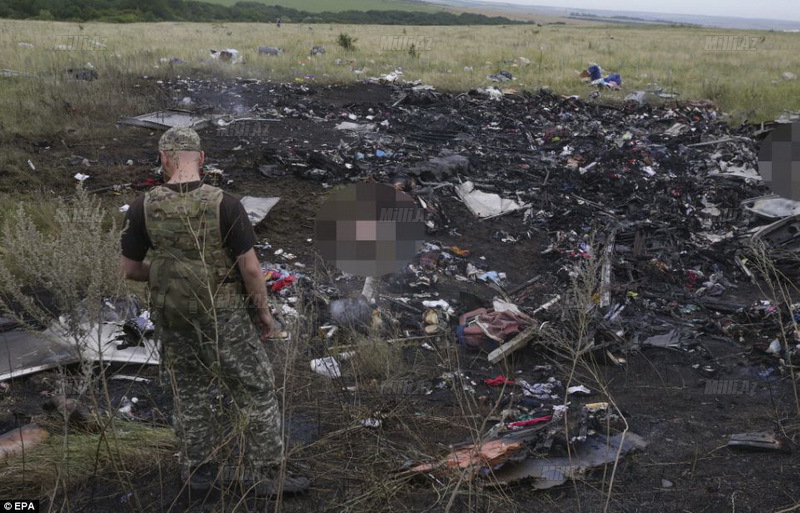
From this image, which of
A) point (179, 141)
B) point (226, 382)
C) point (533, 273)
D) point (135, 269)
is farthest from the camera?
point (533, 273)

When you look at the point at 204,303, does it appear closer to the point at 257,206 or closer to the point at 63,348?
the point at 63,348

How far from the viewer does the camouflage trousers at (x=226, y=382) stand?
2.72 meters

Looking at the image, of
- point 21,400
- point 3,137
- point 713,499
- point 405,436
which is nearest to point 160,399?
point 21,400

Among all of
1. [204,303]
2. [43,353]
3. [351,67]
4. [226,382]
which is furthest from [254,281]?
[351,67]

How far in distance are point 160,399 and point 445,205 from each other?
463 centimetres

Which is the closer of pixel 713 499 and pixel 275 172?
pixel 713 499

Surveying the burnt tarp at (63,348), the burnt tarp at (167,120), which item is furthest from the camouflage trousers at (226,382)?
the burnt tarp at (167,120)

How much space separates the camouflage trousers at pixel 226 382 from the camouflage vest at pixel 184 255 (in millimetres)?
93

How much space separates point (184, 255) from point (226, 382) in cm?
64

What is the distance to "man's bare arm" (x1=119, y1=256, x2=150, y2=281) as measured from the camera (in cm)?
268

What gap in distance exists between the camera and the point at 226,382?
2826mm

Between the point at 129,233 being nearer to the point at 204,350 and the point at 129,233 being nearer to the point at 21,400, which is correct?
the point at 204,350

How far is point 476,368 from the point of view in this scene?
4.59 metres

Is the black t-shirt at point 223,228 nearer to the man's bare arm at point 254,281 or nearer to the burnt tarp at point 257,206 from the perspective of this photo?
the man's bare arm at point 254,281
